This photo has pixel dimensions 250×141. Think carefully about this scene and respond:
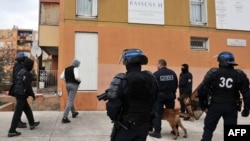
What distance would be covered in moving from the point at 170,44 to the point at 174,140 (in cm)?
599

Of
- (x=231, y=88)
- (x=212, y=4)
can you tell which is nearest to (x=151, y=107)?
(x=231, y=88)

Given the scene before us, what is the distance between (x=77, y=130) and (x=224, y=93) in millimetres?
3940

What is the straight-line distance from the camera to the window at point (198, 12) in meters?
12.8

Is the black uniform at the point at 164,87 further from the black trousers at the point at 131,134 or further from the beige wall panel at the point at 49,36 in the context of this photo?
the beige wall panel at the point at 49,36

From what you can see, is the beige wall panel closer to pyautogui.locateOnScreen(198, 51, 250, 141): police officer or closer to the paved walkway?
the paved walkway

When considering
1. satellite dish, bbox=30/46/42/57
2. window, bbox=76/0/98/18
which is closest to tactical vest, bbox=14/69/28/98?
window, bbox=76/0/98/18

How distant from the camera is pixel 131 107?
12.7 ft

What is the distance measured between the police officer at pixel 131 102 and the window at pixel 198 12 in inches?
369

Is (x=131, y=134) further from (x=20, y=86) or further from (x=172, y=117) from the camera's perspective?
(x=20, y=86)

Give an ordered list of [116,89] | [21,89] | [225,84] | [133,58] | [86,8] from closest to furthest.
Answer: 1. [116,89]
2. [133,58]
3. [225,84]
4. [21,89]
5. [86,8]

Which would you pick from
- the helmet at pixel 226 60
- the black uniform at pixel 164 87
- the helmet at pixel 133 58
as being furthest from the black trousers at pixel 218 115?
the helmet at pixel 133 58

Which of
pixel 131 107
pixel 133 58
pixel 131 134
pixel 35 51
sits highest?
pixel 35 51

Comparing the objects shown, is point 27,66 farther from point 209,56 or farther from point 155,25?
point 209,56

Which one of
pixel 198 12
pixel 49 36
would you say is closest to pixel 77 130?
pixel 49 36
